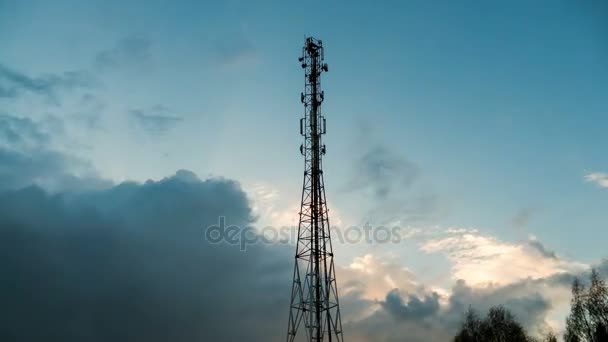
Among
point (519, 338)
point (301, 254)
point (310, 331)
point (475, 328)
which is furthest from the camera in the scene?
point (475, 328)

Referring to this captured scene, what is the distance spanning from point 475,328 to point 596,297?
82.4 feet

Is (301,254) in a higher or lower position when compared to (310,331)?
higher

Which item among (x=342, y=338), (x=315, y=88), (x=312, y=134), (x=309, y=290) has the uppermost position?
(x=315, y=88)


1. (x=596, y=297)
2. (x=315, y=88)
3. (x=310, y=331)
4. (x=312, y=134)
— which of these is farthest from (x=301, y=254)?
(x=596, y=297)

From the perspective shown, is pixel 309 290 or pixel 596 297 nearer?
pixel 309 290

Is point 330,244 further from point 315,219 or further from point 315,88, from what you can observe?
point 315,88

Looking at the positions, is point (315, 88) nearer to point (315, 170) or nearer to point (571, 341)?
point (315, 170)

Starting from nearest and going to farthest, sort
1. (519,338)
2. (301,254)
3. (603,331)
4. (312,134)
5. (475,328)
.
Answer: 1. (301,254)
2. (312,134)
3. (603,331)
4. (519,338)
5. (475,328)

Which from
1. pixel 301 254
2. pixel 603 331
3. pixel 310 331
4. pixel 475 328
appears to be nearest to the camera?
pixel 310 331

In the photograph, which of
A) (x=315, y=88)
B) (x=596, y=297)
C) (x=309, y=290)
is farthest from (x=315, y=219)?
(x=596, y=297)

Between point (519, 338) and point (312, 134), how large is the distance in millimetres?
50291

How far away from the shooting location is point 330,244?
156 feet

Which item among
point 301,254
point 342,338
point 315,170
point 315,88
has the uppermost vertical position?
point 315,88

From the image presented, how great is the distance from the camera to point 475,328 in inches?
3206
